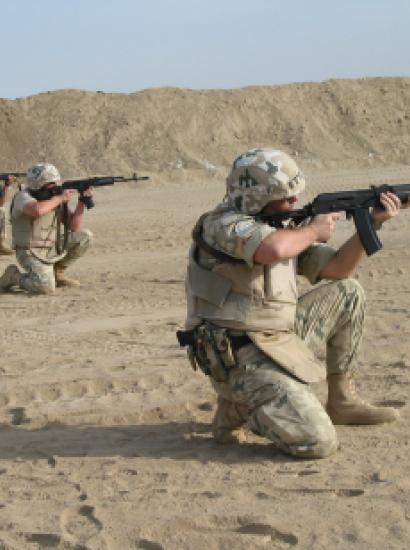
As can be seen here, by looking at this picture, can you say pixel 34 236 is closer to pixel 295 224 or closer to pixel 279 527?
pixel 295 224

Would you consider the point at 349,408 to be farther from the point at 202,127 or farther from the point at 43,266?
the point at 202,127

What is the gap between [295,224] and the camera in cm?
495

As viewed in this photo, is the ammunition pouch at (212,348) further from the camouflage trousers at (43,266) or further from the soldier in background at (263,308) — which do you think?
the camouflage trousers at (43,266)

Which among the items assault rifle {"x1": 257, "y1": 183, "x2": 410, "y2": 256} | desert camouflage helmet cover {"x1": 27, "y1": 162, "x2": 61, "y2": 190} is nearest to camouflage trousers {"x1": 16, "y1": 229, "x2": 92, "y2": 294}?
desert camouflage helmet cover {"x1": 27, "y1": 162, "x2": 61, "y2": 190}

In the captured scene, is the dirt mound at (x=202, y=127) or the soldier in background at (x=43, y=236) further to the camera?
the dirt mound at (x=202, y=127)

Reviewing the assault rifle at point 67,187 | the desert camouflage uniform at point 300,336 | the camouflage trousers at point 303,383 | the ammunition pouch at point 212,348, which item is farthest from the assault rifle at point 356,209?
the assault rifle at point 67,187

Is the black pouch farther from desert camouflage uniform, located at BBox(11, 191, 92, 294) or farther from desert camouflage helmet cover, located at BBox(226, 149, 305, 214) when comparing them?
desert camouflage uniform, located at BBox(11, 191, 92, 294)

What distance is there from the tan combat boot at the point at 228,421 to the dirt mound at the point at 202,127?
74.7 feet

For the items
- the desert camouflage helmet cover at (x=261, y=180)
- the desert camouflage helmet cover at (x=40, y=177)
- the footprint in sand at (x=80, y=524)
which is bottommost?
the footprint in sand at (x=80, y=524)

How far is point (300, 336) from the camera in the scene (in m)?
5.03

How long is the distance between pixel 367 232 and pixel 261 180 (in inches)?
22.7

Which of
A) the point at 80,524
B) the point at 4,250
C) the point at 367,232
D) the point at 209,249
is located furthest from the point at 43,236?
the point at 80,524

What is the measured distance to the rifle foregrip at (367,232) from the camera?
4816mm

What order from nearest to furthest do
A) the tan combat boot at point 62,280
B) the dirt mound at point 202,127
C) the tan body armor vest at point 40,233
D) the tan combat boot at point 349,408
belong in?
the tan combat boot at point 349,408, the tan body armor vest at point 40,233, the tan combat boot at point 62,280, the dirt mound at point 202,127
